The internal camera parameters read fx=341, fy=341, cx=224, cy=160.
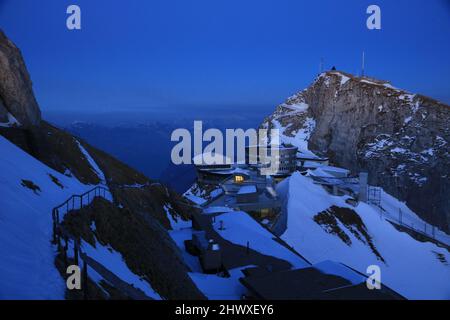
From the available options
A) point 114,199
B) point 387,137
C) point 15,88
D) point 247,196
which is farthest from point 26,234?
point 387,137

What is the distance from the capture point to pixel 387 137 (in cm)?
11106

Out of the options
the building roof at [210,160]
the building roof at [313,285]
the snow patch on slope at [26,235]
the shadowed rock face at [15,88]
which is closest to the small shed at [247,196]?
the shadowed rock face at [15,88]

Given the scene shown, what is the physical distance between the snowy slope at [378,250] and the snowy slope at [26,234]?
25333mm

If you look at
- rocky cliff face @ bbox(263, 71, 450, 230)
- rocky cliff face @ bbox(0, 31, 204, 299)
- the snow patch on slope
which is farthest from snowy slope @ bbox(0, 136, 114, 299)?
rocky cliff face @ bbox(263, 71, 450, 230)

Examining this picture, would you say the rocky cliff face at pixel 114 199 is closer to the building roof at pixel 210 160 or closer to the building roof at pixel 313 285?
the building roof at pixel 313 285

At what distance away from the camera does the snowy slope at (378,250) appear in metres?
34.8

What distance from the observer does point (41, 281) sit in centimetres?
784

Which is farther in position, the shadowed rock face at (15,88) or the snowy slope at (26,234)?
the shadowed rock face at (15,88)

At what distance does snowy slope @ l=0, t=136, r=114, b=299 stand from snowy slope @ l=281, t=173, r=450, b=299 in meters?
25.3

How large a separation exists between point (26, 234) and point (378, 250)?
40.1m

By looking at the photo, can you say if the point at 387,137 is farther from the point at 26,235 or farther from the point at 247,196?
the point at 26,235

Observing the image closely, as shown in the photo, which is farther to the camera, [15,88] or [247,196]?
[247,196]

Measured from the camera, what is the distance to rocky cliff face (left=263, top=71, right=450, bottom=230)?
315ft
